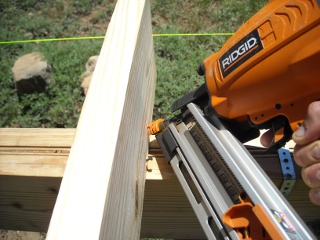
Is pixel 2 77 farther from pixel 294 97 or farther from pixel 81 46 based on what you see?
pixel 294 97

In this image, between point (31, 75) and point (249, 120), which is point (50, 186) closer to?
point (249, 120)

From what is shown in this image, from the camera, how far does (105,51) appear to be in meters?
1.05

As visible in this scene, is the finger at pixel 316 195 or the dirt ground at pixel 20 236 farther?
the dirt ground at pixel 20 236

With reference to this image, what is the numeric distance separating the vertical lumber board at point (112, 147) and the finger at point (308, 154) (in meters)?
0.54

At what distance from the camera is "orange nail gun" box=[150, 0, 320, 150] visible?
2.88 ft

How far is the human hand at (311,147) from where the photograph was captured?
93 cm

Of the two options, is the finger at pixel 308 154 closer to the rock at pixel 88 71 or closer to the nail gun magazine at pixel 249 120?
the nail gun magazine at pixel 249 120

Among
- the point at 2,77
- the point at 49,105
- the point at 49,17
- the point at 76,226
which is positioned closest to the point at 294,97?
the point at 76,226

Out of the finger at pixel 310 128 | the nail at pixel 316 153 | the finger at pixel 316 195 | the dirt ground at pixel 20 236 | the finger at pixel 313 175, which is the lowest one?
the finger at pixel 316 195

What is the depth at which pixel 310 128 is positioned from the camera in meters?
0.95

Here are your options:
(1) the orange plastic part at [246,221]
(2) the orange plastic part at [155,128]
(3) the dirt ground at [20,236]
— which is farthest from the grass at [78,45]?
(1) the orange plastic part at [246,221]

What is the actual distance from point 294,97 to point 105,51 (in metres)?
0.62

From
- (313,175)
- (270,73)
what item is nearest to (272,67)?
(270,73)

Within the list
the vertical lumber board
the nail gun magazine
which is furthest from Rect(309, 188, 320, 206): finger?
the vertical lumber board
